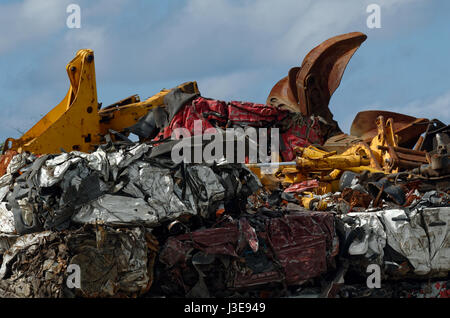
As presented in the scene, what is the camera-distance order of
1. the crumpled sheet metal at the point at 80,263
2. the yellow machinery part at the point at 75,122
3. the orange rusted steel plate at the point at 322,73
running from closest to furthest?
the crumpled sheet metal at the point at 80,263, the yellow machinery part at the point at 75,122, the orange rusted steel plate at the point at 322,73

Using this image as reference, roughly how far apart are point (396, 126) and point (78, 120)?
5.34 m

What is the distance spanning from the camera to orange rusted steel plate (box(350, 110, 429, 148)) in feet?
34.8

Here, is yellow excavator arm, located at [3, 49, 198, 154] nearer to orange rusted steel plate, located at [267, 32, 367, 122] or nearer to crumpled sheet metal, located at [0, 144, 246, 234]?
orange rusted steel plate, located at [267, 32, 367, 122]

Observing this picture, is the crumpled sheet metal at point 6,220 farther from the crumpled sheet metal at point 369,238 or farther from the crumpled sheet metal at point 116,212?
the crumpled sheet metal at point 369,238

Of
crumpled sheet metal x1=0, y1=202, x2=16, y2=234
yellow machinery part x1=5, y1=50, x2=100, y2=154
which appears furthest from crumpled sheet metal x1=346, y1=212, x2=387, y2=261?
yellow machinery part x1=5, y1=50, x2=100, y2=154

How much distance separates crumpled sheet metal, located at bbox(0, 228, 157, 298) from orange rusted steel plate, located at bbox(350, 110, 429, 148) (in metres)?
6.77

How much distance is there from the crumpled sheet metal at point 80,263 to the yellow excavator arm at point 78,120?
12.8 feet

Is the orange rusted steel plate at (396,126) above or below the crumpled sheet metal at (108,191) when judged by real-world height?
above

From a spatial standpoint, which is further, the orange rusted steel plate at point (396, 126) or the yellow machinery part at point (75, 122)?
the orange rusted steel plate at point (396, 126)

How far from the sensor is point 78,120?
8.75m

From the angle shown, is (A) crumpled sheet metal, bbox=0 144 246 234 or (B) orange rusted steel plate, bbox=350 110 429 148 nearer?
(A) crumpled sheet metal, bbox=0 144 246 234

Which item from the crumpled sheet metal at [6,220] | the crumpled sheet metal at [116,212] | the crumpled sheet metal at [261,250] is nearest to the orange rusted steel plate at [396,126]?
the crumpled sheet metal at [261,250]

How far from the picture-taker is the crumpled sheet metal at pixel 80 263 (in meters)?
4.52

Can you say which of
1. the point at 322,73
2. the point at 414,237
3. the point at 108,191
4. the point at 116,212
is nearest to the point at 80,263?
the point at 116,212
